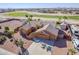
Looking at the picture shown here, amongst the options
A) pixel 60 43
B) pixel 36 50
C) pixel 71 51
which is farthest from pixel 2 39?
pixel 71 51

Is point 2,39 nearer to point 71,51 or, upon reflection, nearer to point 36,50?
point 36,50

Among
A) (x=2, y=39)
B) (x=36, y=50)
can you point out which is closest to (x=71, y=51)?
(x=36, y=50)

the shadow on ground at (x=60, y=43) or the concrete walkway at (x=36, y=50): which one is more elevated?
the shadow on ground at (x=60, y=43)

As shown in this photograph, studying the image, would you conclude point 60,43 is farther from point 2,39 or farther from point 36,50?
point 2,39

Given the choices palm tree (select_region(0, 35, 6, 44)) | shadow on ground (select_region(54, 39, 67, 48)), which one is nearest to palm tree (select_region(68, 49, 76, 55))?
shadow on ground (select_region(54, 39, 67, 48))

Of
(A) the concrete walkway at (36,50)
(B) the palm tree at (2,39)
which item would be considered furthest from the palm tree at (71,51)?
(B) the palm tree at (2,39)

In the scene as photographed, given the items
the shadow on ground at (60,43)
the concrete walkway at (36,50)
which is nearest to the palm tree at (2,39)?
the concrete walkway at (36,50)

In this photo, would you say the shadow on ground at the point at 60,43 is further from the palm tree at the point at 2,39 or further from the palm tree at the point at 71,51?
the palm tree at the point at 2,39
